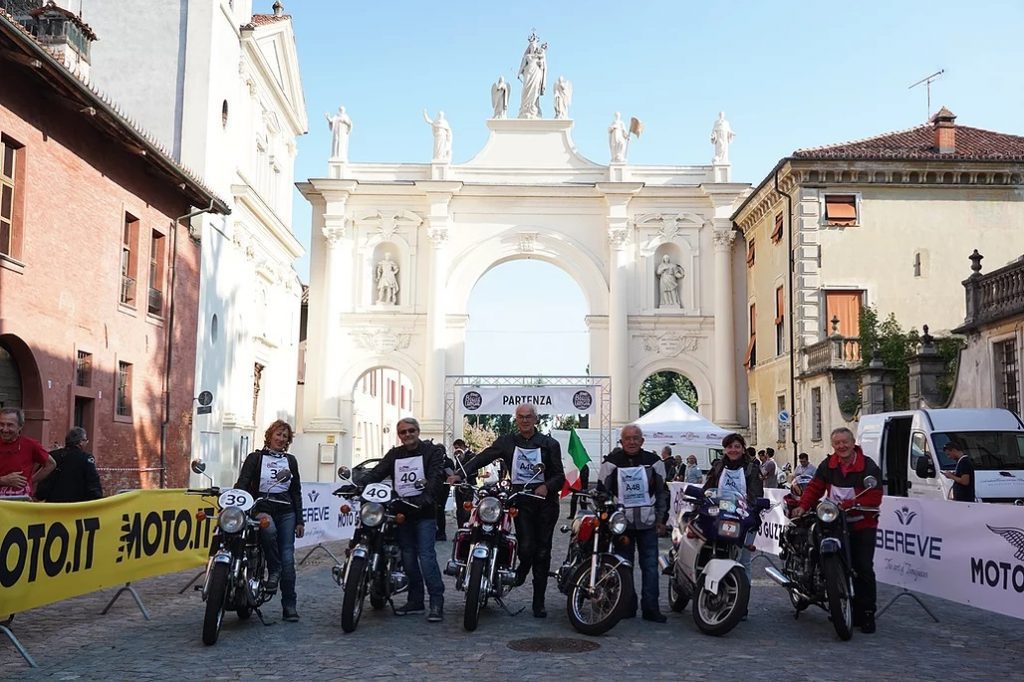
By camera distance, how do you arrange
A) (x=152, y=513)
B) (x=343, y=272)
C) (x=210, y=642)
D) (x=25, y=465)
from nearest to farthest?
(x=210, y=642) < (x=25, y=465) < (x=152, y=513) < (x=343, y=272)

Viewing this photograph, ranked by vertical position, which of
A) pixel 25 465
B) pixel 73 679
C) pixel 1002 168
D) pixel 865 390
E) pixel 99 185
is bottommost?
pixel 73 679

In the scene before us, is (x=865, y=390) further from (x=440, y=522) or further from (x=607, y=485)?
(x=607, y=485)

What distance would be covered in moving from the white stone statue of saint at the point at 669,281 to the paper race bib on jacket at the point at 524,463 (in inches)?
1255

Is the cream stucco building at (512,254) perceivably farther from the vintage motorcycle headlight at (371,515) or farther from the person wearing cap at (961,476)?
the vintage motorcycle headlight at (371,515)

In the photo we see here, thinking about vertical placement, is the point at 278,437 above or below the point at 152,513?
above

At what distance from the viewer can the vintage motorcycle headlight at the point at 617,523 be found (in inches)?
370

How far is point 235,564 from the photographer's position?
892 cm

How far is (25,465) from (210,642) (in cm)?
240

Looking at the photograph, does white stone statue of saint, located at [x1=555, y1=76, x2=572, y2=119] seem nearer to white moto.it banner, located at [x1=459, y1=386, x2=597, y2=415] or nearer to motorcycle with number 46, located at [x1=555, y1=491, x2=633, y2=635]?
white moto.it banner, located at [x1=459, y1=386, x2=597, y2=415]

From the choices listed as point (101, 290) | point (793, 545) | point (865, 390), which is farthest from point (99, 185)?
point (865, 390)

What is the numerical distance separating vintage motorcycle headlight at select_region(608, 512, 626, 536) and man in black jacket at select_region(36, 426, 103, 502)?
5.21m

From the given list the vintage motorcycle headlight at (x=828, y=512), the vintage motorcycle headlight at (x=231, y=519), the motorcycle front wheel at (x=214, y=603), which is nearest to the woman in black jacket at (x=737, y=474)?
the vintage motorcycle headlight at (x=828, y=512)

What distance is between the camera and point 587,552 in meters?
9.72

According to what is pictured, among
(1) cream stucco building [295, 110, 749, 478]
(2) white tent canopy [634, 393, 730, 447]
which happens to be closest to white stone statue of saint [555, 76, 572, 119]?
(1) cream stucco building [295, 110, 749, 478]
